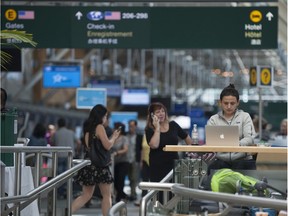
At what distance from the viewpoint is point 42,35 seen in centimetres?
1761

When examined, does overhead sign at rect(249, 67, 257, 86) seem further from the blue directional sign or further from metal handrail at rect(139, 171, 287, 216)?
metal handrail at rect(139, 171, 287, 216)

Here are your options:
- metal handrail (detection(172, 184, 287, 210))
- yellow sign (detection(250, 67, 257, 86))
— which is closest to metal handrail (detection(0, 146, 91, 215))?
metal handrail (detection(172, 184, 287, 210))

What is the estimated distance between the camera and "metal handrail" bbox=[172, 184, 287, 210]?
572 centimetres

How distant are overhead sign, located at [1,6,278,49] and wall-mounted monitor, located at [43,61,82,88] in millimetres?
12421

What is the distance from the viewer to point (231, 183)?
7.89 metres

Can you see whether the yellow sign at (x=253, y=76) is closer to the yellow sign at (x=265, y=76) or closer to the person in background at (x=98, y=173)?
the yellow sign at (x=265, y=76)

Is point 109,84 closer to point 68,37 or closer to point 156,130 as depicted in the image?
point 68,37

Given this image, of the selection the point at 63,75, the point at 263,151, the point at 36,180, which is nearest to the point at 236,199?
the point at 263,151

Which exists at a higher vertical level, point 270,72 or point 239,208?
point 270,72

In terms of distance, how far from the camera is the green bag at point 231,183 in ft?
25.5

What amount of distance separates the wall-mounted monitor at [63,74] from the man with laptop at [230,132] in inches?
803

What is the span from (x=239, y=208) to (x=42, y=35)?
10.3 m

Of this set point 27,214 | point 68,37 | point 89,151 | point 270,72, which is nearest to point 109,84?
point 270,72

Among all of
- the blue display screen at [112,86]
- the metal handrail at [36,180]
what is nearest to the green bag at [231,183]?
the metal handrail at [36,180]
